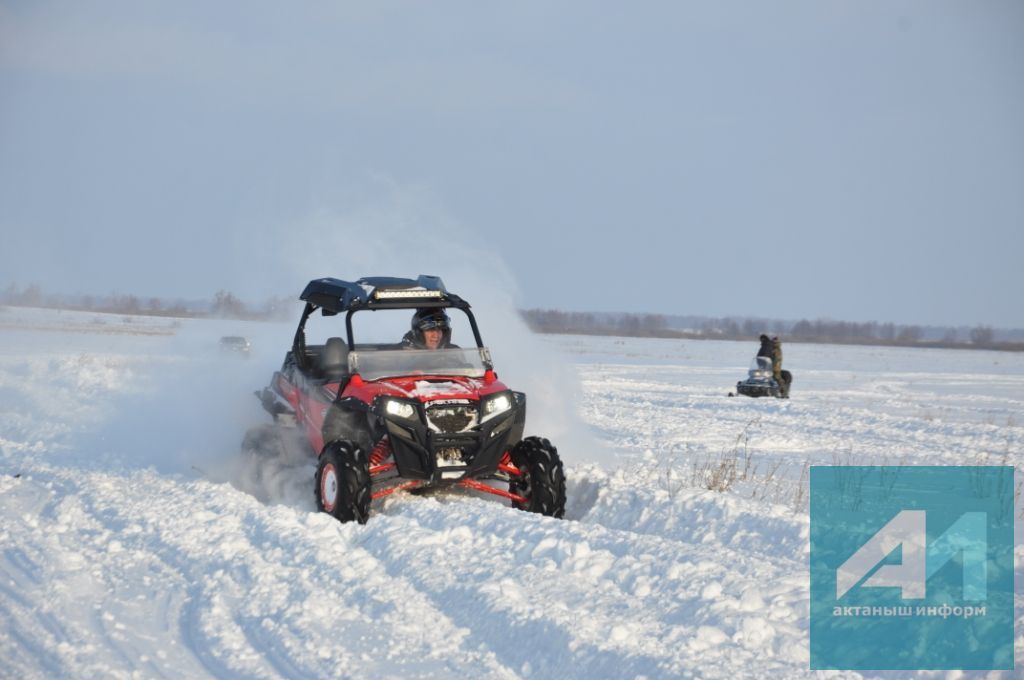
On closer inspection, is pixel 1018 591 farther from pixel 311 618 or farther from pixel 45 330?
pixel 45 330

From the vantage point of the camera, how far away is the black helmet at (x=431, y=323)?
10906 millimetres

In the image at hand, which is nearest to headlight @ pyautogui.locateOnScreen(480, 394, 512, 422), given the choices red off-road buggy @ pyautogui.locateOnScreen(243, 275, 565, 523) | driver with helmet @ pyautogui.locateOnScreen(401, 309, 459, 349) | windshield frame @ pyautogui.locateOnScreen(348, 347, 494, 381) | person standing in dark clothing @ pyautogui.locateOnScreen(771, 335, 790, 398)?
red off-road buggy @ pyautogui.locateOnScreen(243, 275, 565, 523)

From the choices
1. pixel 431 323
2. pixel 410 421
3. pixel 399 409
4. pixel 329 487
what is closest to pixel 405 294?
pixel 431 323

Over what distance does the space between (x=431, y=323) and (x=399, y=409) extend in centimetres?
195

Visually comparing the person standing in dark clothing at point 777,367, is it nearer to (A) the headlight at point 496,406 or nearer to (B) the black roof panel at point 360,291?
(B) the black roof panel at point 360,291

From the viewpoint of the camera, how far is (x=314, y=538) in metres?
7.96

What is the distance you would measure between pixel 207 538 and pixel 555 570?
9.58 ft

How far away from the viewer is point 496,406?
9477 mm

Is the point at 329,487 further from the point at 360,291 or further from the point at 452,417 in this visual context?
the point at 360,291

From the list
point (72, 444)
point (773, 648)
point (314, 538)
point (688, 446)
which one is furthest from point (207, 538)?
point (688, 446)

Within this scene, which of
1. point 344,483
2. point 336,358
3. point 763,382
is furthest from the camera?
point 763,382

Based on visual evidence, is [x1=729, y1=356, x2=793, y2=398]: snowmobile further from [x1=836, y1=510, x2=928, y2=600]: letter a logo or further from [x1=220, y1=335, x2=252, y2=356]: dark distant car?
[x1=836, y1=510, x2=928, y2=600]: letter a logo

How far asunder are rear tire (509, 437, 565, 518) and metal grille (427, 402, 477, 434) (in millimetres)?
698

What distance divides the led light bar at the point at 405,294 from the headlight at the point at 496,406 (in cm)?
149
